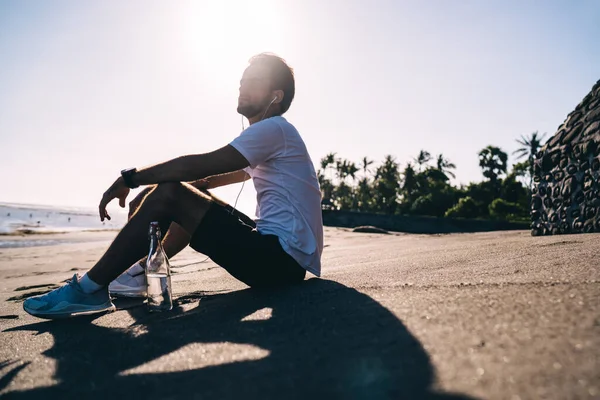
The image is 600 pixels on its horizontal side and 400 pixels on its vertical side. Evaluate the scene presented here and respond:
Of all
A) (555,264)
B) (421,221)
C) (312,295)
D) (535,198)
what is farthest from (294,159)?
(421,221)

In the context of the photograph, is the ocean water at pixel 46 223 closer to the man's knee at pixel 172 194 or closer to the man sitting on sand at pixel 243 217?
the man sitting on sand at pixel 243 217

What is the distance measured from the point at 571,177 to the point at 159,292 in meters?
4.88

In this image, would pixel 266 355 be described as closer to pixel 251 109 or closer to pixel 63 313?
pixel 63 313

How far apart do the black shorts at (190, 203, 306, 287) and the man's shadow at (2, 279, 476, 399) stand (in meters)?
0.31

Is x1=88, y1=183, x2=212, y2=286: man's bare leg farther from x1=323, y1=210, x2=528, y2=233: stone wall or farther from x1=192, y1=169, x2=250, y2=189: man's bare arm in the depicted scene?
x1=323, y1=210, x2=528, y2=233: stone wall

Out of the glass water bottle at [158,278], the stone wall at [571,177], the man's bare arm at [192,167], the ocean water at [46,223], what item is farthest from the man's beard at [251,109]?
the ocean water at [46,223]

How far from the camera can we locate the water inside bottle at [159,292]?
2.03 metres

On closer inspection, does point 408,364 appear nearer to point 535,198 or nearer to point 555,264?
point 555,264

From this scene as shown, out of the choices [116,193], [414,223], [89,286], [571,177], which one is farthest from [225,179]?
[414,223]

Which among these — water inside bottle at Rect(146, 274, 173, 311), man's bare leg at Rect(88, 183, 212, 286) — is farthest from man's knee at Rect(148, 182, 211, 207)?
water inside bottle at Rect(146, 274, 173, 311)

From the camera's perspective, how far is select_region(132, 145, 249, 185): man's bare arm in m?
1.90

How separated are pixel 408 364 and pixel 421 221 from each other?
16910 mm

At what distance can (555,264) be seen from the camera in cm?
191

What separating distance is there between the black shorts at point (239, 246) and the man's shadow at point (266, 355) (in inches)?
12.1
